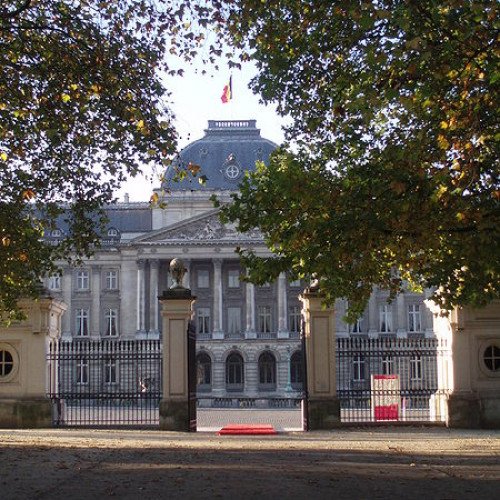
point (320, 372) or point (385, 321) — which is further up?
point (385, 321)

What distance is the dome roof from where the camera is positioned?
246 feet

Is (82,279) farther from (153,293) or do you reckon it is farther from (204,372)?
(204,372)

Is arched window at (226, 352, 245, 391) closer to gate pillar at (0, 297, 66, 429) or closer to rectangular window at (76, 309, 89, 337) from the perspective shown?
rectangular window at (76, 309, 89, 337)

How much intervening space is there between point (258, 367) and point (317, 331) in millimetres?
50520

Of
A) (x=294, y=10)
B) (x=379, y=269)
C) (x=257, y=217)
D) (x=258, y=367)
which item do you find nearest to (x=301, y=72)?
(x=294, y=10)

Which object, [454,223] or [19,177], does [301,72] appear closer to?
[454,223]

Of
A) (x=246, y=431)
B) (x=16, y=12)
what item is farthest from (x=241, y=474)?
(x=246, y=431)

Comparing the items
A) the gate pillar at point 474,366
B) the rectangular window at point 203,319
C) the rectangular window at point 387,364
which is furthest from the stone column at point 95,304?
the gate pillar at point 474,366

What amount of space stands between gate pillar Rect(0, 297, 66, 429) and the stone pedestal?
2.73m

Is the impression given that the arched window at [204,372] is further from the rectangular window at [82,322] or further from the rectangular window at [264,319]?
the rectangular window at [82,322]

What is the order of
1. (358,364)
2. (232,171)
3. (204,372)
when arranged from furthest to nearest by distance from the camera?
(232,171) → (204,372) → (358,364)

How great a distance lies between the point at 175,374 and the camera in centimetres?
2027

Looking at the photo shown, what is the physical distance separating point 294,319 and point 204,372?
8.84 m

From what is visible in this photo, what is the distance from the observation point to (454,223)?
41.2 feet
